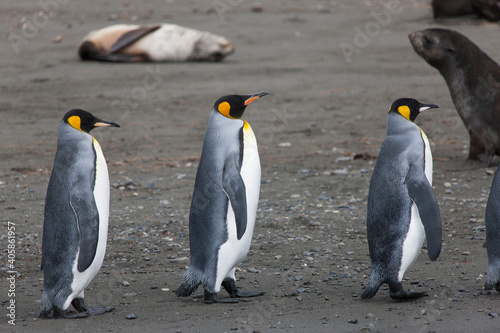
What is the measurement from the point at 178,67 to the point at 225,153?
758cm

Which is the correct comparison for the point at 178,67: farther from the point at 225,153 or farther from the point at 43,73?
the point at 225,153

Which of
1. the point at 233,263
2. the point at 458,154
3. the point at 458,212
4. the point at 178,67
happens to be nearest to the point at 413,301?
the point at 233,263

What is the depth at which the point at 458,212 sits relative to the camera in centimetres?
541

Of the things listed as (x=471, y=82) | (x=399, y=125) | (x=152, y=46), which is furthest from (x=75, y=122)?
(x=152, y=46)

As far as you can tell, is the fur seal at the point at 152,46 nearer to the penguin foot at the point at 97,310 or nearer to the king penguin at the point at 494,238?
the king penguin at the point at 494,238

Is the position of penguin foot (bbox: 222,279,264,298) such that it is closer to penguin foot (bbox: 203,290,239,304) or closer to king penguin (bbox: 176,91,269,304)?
king penguin (bbox: 176,91,269,304)

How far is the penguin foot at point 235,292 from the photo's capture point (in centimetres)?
381

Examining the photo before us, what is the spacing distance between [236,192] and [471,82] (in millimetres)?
4148

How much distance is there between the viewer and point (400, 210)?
3.67 meters

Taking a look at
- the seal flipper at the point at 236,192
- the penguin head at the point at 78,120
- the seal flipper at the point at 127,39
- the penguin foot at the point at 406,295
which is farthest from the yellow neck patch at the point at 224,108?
the seal flipper at the point at 127,39

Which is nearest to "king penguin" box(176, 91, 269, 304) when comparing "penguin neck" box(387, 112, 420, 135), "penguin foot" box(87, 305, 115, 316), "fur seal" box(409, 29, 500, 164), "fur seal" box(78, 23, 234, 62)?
"penguin foot" box(87, 305, 115, 316)

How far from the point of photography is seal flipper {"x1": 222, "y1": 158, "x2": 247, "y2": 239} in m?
3.66

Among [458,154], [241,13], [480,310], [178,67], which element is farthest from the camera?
[241,13]

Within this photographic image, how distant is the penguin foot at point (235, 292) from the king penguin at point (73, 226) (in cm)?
68
